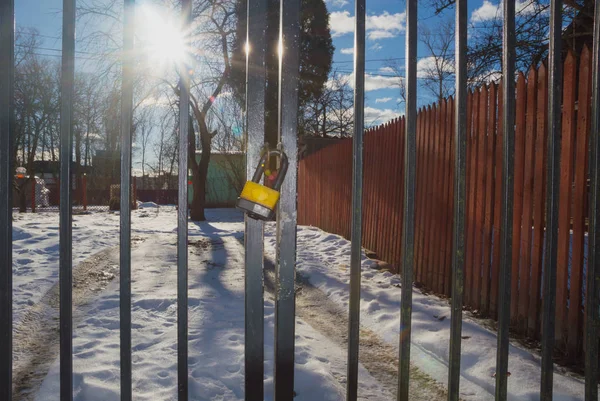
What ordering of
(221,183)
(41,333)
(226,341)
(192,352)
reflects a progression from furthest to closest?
1. (221,183)
2. (41,333)
3. (226,341)
4. (192,352)

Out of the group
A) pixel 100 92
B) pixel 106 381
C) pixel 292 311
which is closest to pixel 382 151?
pixel 106 381

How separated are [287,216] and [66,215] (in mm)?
673

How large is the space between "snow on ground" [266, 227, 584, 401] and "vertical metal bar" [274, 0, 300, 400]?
6.23 ft

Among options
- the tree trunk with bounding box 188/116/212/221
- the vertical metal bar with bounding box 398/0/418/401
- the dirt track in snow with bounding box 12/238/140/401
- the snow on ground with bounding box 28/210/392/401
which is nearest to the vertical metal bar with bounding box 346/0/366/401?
the vertical metal bar with bounding box 398/0/418/401

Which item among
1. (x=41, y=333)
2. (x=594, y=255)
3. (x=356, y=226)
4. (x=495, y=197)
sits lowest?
(x=41, y=333)

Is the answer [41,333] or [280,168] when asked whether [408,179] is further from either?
[41,333]

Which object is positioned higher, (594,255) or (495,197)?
(495,197)

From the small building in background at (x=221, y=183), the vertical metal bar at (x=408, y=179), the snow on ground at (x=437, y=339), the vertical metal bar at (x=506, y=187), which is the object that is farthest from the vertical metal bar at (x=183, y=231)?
the small building in background at (x=221, y=183)

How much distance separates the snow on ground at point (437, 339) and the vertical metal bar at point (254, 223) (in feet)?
6.41

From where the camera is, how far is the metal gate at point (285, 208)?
50.1 inches

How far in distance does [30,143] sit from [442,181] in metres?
29.3

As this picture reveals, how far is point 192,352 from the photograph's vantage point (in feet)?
10.3

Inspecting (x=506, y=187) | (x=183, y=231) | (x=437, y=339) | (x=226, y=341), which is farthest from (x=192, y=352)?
(x=506, y=187)

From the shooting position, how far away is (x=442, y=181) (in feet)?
16.7
